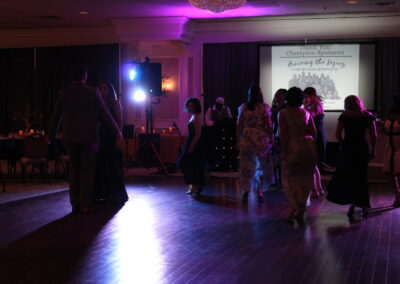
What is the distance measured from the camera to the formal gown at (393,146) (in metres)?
6.63

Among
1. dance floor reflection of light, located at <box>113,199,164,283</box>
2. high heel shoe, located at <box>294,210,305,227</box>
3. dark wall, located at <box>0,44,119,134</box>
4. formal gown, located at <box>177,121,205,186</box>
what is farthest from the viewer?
dark wall, located at <box>0,44,119,134</box>

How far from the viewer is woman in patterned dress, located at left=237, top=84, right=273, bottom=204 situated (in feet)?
22.4

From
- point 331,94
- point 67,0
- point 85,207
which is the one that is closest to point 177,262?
point 85,207

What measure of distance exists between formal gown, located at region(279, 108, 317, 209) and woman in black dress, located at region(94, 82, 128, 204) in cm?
221

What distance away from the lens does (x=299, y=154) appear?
5582 millimetres

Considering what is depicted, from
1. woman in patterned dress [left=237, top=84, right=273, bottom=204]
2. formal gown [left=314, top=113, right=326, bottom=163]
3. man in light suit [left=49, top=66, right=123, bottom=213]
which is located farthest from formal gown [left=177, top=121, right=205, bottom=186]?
man in light suit [left=49, top=66, right=123, bottom=213]

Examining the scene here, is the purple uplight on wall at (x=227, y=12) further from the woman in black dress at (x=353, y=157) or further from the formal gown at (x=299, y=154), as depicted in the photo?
the formal gown at (x=299, y=154)

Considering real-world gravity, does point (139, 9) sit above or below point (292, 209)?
above

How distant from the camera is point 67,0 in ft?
34.4

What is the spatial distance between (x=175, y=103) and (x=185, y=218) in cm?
809

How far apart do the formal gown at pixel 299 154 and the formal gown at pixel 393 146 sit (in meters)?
1.50

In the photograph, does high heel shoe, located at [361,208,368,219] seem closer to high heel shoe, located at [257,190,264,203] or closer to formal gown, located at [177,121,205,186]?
high heel shoe, located at [257,190,264,203]

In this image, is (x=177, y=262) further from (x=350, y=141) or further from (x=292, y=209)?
(x=350, y=141)

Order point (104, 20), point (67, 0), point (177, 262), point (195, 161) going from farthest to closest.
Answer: point (104, 20) → point (67, 0) → point (195, 161) → point (177, 262)
